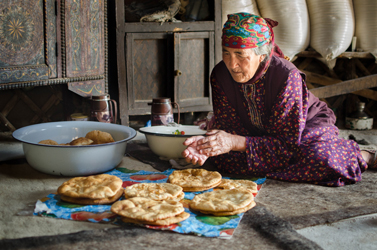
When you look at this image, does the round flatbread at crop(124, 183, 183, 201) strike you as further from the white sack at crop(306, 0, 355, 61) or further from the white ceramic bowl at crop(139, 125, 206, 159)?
the white sack at crop(306, 0, 355, 61)

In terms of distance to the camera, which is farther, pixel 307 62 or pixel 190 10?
pixel 307 62

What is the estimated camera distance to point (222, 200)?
1436 mm

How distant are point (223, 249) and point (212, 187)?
1.60ft

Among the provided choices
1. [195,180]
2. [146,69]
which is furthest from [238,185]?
[146,69]

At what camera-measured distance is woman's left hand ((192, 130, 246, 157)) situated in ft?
5.57

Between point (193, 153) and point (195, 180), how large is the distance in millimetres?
124

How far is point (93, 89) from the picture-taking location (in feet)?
9.29

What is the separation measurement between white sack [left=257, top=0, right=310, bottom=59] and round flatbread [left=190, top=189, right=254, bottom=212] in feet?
7.35

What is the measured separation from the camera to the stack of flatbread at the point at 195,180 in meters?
1.62

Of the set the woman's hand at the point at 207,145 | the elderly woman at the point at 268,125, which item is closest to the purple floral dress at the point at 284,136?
the elderly woman at the point at 268,125

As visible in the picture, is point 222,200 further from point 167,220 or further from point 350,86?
point 350,86

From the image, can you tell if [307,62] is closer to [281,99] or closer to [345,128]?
[345,128]

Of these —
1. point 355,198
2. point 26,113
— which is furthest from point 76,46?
point 355,198

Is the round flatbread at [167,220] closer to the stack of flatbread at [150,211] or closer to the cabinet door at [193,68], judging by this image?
the stack of flatbread at [150,211]
